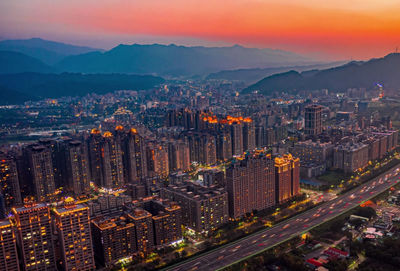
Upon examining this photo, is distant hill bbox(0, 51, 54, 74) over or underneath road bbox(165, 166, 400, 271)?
over

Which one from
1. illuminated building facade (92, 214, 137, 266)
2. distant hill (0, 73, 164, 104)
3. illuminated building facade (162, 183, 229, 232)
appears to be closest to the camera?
illuminated building facade (92, 214, 137, 266)

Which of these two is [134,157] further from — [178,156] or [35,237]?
[35,237]

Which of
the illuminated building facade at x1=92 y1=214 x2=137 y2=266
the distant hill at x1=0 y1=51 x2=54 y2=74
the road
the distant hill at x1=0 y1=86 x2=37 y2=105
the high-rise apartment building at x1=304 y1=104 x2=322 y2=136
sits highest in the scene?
the distant hill at x1=0 y1=51 x2=54 y2=74

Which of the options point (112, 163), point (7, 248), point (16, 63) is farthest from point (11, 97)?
point (7, 248)

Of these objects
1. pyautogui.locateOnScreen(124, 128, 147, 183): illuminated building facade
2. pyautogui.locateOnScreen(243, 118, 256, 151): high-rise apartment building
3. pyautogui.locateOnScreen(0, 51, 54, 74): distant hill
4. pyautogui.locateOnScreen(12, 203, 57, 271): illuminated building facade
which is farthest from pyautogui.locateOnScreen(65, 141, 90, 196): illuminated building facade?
pyautogui.locateOnScreen(0, 51, 54, 74): distant hill

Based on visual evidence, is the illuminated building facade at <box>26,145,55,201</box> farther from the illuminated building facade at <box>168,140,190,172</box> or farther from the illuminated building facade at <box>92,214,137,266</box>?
the illuminated building facade at <box>168,140,190,172</box>

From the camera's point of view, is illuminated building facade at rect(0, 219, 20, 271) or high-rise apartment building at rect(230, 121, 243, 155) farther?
high-rise apartment building at rect(230, 121, 243, 155)
